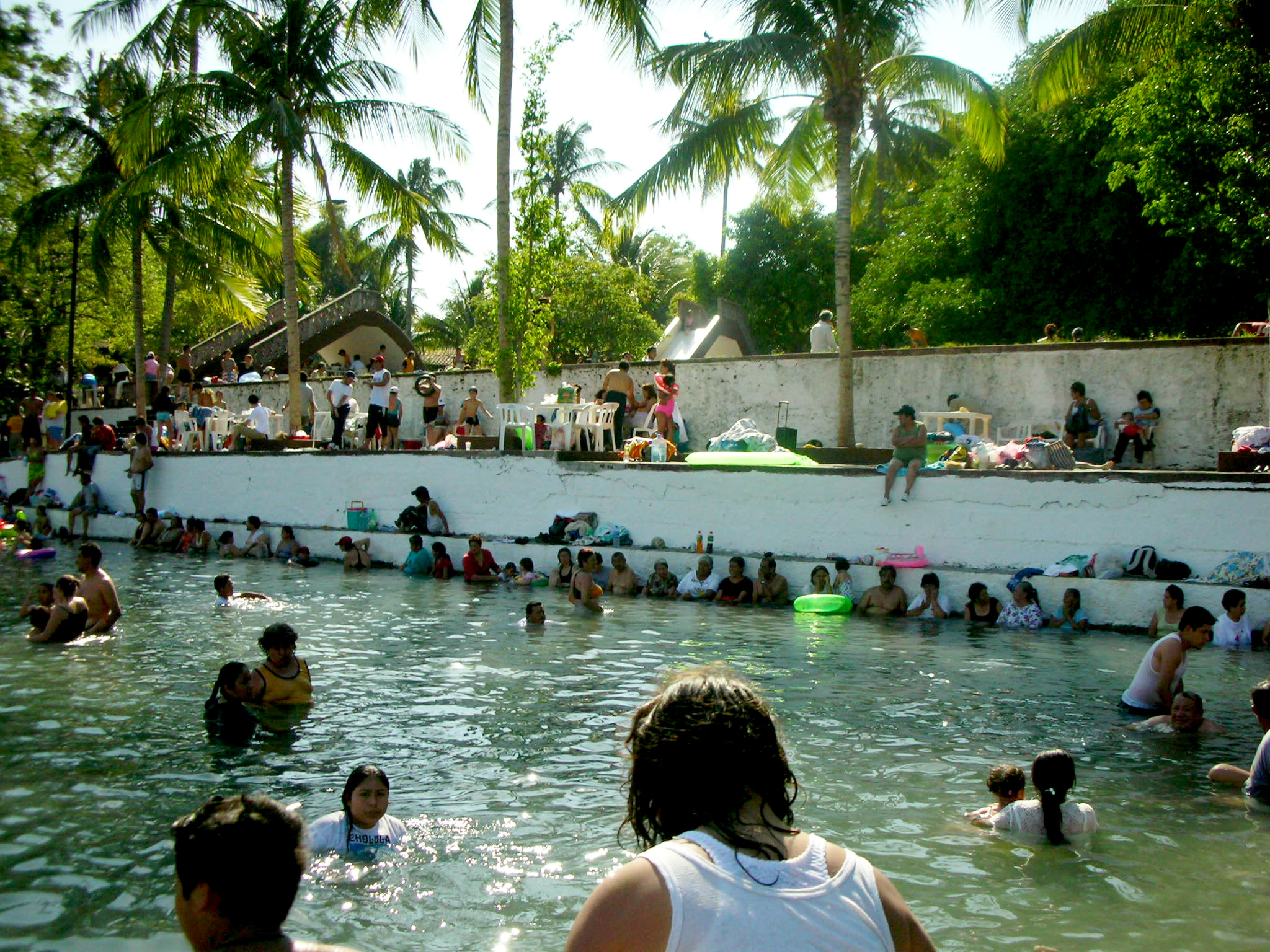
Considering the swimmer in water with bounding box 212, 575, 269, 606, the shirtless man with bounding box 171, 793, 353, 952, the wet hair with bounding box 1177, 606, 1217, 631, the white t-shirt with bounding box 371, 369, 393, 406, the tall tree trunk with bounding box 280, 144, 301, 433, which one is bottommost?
the swimmer in water with bounding box 212, 575, 269, 606

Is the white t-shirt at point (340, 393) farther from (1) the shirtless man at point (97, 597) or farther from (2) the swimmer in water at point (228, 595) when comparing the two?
(1) the shirtless man at point (97, 597)

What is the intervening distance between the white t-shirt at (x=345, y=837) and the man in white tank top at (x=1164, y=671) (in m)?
6.47

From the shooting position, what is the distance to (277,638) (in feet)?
32.4

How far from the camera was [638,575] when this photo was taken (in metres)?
18.1

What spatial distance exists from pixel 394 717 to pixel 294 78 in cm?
1804

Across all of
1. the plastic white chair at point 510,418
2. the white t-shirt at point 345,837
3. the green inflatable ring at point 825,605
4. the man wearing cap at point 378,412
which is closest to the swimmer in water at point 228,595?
the plastic white chair at point 510,418

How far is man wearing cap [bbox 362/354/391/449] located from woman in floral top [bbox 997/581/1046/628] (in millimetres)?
13881

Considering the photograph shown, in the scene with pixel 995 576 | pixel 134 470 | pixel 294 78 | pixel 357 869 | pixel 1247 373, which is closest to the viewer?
pixel 357 869

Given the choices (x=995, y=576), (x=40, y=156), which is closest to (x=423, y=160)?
(x=40, y=156)

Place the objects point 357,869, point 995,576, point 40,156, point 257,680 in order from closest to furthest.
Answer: point 357,869
point 257,680
point 995,576
point 40,156

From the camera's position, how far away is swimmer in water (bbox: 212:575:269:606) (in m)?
15.8

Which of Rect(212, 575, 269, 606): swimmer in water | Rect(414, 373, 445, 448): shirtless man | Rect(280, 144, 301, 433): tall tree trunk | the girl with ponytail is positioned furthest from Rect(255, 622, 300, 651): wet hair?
Rect(280, 144, 301, 433): tall tree trunk

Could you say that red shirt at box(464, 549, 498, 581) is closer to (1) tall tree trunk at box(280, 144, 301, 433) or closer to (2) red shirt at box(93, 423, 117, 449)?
(1) tall tree trunk at box(280, 144, 301, 433)

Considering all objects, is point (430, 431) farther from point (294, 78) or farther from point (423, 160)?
point (423, 160)
